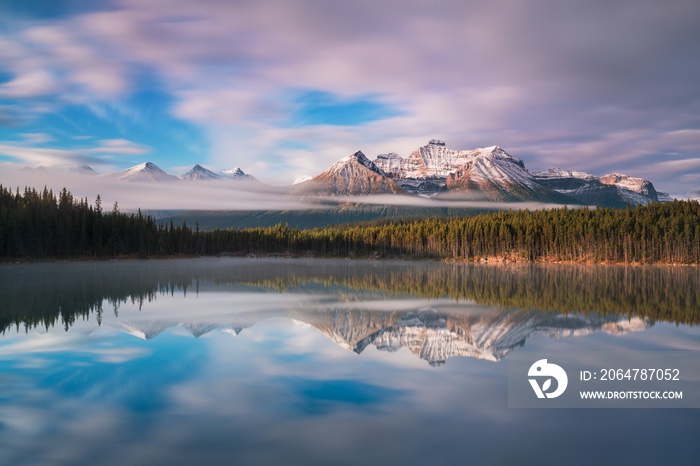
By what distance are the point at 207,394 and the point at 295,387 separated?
2.56 metres

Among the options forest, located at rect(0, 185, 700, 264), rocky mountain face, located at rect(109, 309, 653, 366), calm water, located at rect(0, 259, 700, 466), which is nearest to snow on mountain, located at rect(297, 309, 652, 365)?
rocky mountain face, located at rect(109, 309, 653, 366)

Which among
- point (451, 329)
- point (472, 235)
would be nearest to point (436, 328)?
point (451, 329)

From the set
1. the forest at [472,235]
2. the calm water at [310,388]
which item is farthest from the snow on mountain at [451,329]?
the forest at [472,235]

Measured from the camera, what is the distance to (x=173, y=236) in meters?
164

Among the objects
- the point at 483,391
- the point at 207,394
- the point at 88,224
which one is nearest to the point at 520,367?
the point at 483,391

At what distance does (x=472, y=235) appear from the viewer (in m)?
154

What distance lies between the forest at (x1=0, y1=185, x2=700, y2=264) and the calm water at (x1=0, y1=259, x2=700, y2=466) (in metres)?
94.5

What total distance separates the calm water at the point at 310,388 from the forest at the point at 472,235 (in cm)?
9449

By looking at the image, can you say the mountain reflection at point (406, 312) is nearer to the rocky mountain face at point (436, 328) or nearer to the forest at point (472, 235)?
the rocky mountain face at point (436, 328)

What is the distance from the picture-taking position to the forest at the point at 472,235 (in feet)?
373

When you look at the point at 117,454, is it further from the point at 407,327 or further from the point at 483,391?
the point at 407,327

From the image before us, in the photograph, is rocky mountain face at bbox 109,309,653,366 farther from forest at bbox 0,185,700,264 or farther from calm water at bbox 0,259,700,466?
forest at bbox 0,185,700,264

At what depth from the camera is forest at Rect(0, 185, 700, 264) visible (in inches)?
4476

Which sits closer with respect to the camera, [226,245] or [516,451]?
[516,451]
